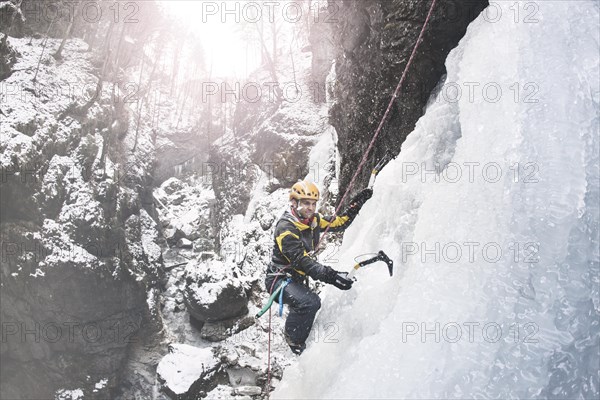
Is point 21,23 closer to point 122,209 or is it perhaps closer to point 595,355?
point 122,209

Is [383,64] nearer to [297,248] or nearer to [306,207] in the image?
[306,207]

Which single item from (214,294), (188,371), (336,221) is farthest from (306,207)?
(214,294)

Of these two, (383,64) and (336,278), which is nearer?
(336,278)

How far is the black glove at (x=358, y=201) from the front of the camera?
17.7ft

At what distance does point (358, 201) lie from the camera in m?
5.39

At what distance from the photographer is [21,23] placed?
20234 millimetres

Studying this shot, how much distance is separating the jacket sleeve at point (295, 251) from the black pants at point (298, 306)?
0.26 metres

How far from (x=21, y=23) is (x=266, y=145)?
14.1 metres

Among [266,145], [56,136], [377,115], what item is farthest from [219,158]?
[377,115]

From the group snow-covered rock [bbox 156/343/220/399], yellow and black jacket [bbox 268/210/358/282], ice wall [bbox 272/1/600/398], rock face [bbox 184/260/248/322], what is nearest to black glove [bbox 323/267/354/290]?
yellow and black jacket [bbox 268/210/358/282]

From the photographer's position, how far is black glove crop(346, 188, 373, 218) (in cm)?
539

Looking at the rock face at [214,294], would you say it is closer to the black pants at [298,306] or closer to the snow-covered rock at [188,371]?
the snow-covered rock at [188,371]

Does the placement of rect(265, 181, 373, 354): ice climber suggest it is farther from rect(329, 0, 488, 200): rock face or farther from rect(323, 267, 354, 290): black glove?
rect(329, 0, 488, 200): rock face

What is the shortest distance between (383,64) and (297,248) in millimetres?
3790
